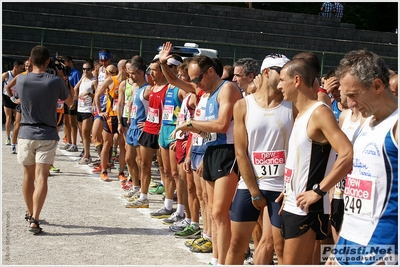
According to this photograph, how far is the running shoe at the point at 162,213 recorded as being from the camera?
9.30 meters

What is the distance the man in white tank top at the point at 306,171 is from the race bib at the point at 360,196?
0.44 meters

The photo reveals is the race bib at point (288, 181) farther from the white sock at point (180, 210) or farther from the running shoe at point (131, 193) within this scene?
the running shoe at point (131, 193)

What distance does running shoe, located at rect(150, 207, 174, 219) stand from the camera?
366 inches

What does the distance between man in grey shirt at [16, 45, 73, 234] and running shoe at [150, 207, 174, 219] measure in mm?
1710

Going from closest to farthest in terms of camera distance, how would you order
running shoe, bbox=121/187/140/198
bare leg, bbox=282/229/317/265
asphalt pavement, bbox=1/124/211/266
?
1. bare leg, bbox=282/229/317/265
2. asphalt pavement, bbox=1/124/211/266
3. running shoe, bbox=121/187/140/198

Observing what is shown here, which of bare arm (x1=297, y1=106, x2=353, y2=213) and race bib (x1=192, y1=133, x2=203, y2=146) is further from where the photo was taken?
race bib (x1=192, y1=133, x2=203, y2=146)

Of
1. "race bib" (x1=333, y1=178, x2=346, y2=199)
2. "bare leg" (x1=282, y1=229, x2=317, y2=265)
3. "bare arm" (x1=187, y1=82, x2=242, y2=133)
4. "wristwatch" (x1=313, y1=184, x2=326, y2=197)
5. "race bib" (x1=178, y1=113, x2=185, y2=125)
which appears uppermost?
"bare arm" (x1=187, y1=82, x2=242, y2=133)

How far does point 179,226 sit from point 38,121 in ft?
7.23

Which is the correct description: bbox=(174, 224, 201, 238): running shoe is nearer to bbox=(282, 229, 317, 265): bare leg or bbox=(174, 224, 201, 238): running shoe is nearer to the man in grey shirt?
the man in grey shirt

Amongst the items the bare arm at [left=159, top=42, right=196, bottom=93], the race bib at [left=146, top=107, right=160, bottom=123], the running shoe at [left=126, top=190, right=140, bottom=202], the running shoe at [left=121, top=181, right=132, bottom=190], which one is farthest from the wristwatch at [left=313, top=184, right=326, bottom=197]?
the running shoe at [left=121, top=181, right=132, bottom=190]

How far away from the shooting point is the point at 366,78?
3943 mm

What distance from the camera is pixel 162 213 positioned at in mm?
9328

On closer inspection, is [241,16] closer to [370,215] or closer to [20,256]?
[20,256]

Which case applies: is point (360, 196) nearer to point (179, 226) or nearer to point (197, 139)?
point (197, 139)
